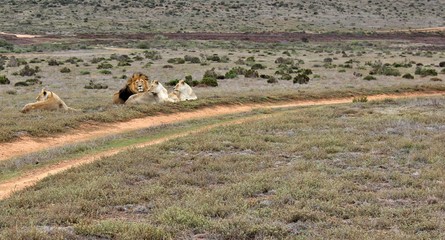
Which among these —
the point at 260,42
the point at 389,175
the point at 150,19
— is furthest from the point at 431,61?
the point at 150,19

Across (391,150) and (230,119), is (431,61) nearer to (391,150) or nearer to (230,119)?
(230,119)

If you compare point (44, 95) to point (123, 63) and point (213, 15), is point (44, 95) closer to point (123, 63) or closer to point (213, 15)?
point (123, 63)

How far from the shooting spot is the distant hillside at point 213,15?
9094 cm

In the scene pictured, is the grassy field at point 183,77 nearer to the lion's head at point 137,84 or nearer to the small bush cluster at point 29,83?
the small bush cluster at point 29,83

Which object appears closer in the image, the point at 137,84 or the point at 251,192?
the point at 251,192

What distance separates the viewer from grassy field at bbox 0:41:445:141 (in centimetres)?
1875

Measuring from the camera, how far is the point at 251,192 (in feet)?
31.8

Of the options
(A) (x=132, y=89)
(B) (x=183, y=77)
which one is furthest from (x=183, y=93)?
(B) (x=183, y=77)

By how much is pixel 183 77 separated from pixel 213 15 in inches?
2745

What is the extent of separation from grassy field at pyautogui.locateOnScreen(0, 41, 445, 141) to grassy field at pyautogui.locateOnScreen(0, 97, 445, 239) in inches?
204

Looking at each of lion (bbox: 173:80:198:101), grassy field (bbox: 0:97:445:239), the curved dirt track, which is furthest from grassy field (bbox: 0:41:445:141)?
grassy field (bbox: 0:97:445:239)

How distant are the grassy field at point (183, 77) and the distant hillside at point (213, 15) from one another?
111 feet

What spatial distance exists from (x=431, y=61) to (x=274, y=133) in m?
36.7

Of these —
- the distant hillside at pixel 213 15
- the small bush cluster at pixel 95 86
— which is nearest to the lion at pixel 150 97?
the small bush cluster at pixel 95 86
